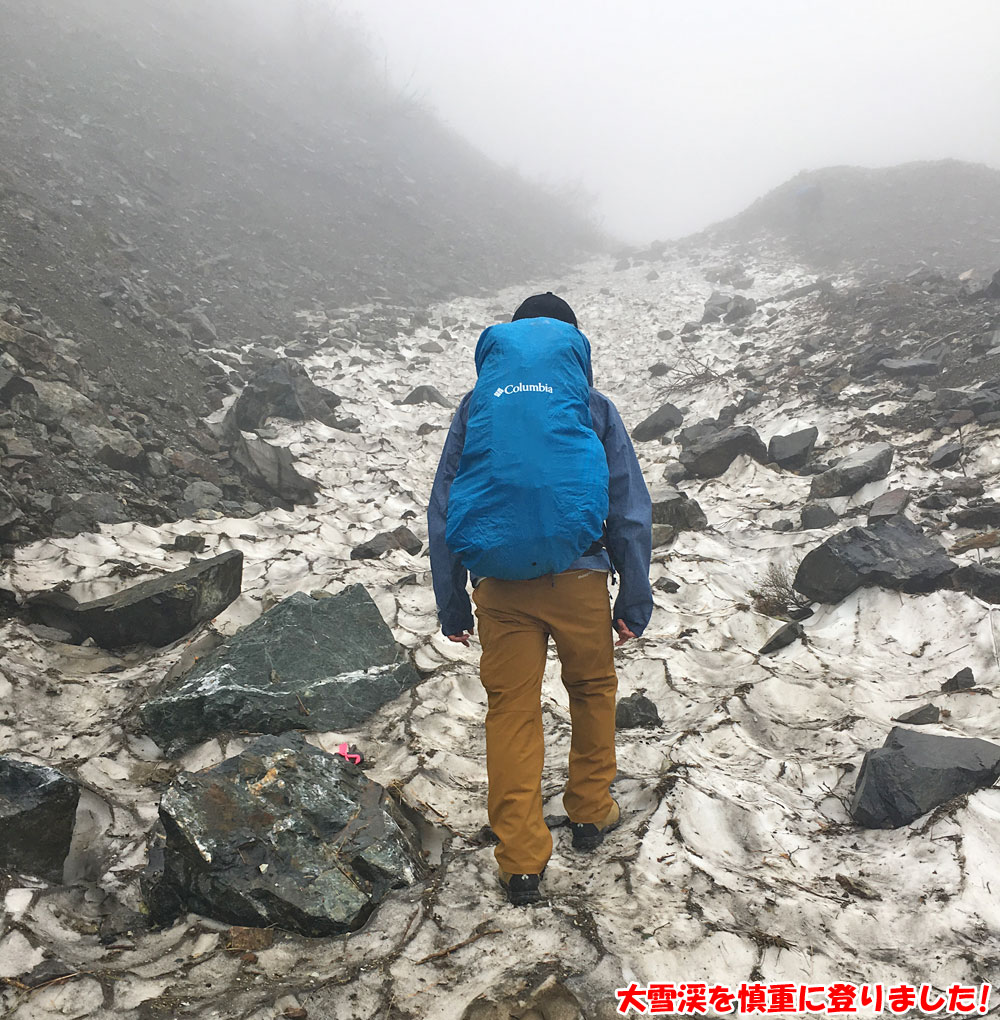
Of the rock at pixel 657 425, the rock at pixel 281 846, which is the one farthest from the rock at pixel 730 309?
the rock at pixel 281 846

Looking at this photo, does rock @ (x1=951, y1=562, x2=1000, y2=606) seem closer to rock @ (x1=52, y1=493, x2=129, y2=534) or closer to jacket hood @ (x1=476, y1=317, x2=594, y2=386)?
jacket hood @ (x1=476, y1=317, x2=594, y2=386)

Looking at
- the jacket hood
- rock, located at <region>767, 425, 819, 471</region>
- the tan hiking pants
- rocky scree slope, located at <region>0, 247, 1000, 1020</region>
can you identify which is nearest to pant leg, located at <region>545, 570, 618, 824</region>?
the tan hiking pants

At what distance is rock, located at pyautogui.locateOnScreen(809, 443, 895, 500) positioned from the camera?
18.4ft

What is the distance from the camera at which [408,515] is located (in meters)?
6.63

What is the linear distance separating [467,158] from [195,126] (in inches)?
487

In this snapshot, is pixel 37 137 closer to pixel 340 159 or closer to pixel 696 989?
pixel 340 159

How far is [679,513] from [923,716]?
2.92 meters

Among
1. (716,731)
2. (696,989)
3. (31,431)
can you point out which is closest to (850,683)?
(716,731)

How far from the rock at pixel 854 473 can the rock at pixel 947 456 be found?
0.32 metres

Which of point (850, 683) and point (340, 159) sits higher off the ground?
point (340, 159)

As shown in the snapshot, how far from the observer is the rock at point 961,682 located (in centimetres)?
336

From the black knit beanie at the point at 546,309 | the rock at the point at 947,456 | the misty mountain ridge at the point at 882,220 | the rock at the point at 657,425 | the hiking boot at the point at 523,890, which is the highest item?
the misty mountain ridge at the point at 882,220

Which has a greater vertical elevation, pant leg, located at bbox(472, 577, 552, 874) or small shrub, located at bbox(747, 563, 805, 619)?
pant leg, located at bbox(472, 577, 552, 874)

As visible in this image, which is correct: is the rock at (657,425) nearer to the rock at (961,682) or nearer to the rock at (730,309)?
the rock at (730,309)
